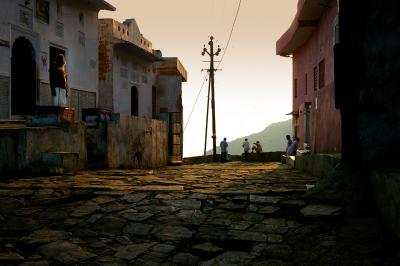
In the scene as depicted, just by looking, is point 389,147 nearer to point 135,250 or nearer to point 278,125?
point 135,250

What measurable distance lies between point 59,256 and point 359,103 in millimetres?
3459

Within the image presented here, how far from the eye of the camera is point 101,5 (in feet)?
59.7

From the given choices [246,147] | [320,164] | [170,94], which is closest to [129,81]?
[170,94]

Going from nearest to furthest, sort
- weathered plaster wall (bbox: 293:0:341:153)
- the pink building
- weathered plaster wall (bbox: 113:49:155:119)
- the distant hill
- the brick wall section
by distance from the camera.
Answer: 1. weathered plaster wall (bbox: 293:0:341:153)
2. the pink building
3. the brick wall section
4. weathered plaster wall (bbox: 113:49:155:119)
5. the distant hill

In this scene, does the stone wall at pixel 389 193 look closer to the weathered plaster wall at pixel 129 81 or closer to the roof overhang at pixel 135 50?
the roof overhang at pixel 135 50

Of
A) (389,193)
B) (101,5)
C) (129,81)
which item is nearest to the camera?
(389,193)

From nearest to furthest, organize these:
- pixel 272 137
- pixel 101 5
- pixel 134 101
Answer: pixel 101 5, pixel 134 101, pixel 272 137

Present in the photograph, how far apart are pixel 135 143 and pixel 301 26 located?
1049 cm

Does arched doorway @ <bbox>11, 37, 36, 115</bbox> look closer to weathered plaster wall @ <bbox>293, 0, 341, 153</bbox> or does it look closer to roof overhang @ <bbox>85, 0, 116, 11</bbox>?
roof overhang @ <bbox>85, 0, 116, 11</bbox>

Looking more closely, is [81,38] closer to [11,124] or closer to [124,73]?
[124,73]

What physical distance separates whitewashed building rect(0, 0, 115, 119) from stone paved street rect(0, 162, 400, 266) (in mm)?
9307

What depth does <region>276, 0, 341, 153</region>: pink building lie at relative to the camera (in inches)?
368

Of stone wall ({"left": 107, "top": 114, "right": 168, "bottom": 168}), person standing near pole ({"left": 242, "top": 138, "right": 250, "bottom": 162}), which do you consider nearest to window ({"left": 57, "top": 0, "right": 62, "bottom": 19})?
stone wall ({"left": 107, "top": 114, "right": 168, "bottom": 168})

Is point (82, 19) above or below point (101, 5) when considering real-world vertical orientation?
below
